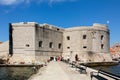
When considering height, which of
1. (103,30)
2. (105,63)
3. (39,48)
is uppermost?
(103,30)

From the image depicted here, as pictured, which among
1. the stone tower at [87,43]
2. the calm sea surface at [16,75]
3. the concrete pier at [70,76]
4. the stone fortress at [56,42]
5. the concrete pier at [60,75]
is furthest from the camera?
the stone tower at [87,43]

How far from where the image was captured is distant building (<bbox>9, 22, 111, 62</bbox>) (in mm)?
43100

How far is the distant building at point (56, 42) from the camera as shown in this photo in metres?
43.1

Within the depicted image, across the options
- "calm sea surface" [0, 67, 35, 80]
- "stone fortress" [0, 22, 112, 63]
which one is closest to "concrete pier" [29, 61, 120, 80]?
"calm sea surface" [0, 67, 35, 80]

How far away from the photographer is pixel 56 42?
51.0 metres

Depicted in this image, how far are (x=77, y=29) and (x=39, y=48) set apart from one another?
36.7 ft

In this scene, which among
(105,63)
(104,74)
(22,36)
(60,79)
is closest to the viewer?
(104,74)

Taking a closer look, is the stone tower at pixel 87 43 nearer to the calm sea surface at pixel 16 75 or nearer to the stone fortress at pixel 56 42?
the stone fortress at pixel 56 42

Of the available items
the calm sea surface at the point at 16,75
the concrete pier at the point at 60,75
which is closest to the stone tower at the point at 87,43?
the calm sea surface at the point at 16,75

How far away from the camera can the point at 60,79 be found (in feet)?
49.4

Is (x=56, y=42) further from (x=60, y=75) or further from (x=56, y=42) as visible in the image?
(x=60, y=75)

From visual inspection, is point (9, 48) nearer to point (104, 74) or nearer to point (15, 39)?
point (15, 39)

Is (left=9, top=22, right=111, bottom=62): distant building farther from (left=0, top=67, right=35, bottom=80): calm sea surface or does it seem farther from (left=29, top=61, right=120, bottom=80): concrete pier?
(left=29, top=61, right=120, bottom=80): concrete pier

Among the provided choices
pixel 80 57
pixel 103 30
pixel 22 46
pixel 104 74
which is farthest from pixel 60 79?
pixel 103 30
